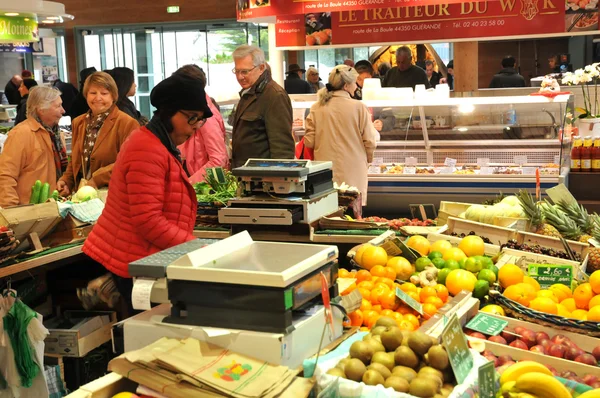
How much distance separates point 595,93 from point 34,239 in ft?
21.6

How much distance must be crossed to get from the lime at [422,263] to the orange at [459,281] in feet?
0.79

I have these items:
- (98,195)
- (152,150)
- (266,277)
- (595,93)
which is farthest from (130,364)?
(595,93)

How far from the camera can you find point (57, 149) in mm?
6148

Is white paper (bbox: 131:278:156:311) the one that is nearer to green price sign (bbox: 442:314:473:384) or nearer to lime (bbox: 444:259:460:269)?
green price sign (bbox: 442:314:473:384)

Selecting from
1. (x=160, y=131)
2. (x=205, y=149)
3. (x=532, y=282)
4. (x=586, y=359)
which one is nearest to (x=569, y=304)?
(x=532, y=282)

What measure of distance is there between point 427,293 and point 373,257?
515 mm

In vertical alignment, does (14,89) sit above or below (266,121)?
above

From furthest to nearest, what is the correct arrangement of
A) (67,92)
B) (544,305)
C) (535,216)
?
(67,92)
(535,216)
(544,305)

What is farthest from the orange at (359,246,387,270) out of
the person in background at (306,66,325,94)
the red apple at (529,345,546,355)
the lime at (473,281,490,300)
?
the person in background at (306,66,325,94)

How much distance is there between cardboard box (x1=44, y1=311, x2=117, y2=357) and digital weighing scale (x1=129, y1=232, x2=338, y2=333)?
2.38m

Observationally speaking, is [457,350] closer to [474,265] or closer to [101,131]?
[474,265]

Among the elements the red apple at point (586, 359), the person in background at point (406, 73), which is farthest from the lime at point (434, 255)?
the person in background at point (406, 73)

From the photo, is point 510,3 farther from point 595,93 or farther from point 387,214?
point 387,214

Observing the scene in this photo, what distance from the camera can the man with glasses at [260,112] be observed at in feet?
17.0
